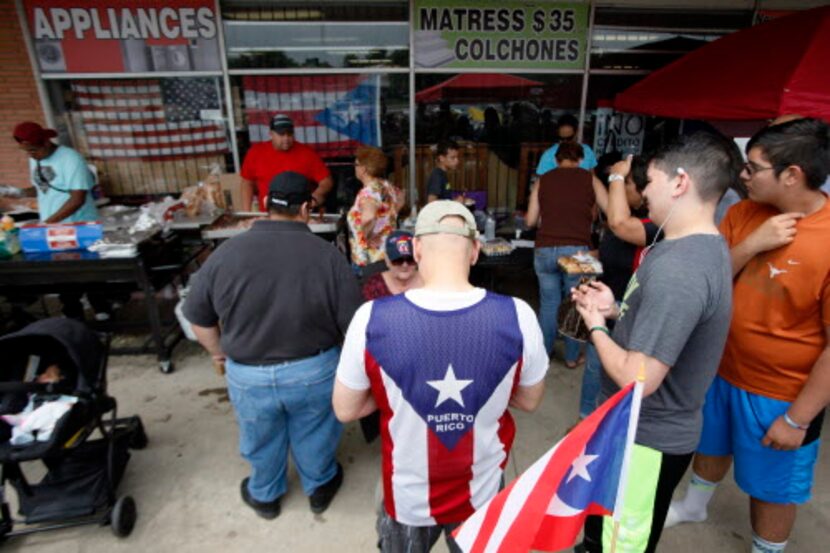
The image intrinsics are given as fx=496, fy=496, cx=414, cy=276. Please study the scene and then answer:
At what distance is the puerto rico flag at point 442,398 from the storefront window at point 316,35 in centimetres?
553

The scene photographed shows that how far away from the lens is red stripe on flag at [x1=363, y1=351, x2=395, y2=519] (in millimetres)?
1522

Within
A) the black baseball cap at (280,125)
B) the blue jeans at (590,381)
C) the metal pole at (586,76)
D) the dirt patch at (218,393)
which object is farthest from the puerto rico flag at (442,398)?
the metal pole at (586,76)

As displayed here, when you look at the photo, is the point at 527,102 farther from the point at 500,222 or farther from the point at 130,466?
the point at 130,466

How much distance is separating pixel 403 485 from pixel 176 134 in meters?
6.12

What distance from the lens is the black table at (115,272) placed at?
13.1 feet

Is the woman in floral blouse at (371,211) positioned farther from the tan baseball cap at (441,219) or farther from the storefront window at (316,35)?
the tan baseball cap at (441,219)

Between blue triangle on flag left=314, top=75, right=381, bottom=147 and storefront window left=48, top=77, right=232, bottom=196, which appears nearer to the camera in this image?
storefront window left=48, top=77, right=232, bottom=196

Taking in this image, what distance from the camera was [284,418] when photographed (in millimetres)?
2688

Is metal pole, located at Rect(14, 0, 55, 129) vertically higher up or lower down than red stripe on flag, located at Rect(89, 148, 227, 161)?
higher up

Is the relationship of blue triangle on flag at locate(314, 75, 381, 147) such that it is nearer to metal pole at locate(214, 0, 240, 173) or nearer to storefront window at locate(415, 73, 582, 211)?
storefront window at locate(415, 73, 582, 211)

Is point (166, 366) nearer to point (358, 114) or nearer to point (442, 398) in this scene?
point (442, 398)

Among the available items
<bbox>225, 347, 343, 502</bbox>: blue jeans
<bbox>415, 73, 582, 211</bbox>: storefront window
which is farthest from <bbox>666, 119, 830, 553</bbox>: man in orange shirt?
<bbox>415, 73, 582, 211</bbox>: storefront window

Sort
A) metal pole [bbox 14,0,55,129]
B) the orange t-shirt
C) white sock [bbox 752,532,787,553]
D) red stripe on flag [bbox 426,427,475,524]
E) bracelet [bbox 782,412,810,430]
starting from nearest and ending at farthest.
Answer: red stripe on flag [bbox 426,427,475,524] → the orange t-shirt → bracelet [bbox 782,412,810,430] → white sock [bbox 752,532,787,553] → metal pole [bbox 14,0,55,129]

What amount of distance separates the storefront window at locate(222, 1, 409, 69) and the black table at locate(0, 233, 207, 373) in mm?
2733
